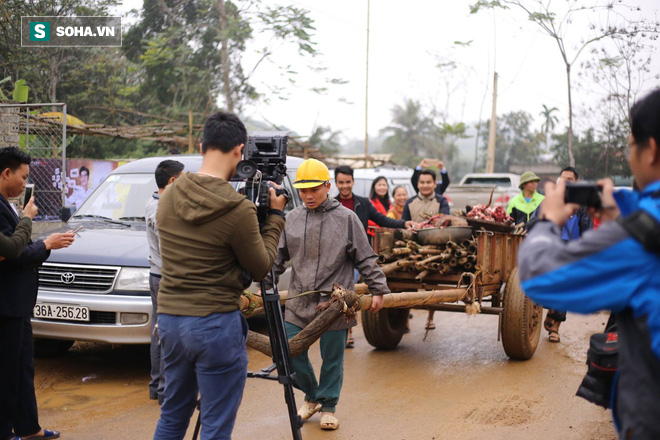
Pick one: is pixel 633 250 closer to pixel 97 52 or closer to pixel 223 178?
pixel 223 178

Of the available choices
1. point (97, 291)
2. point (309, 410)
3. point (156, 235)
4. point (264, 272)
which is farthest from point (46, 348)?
point (264, 272)

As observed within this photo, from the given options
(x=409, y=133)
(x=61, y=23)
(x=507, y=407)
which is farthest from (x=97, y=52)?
(x=409, y=133)

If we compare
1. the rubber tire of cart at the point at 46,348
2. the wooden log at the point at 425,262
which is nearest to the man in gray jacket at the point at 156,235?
the rubber tire of cart at the point at 46,348

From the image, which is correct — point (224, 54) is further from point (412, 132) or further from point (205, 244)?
point (412, 132)

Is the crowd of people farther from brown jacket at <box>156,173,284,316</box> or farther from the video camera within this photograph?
the video camera

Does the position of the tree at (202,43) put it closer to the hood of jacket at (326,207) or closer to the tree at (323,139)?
the tree at (323,139)

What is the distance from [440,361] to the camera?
7223 millimetres

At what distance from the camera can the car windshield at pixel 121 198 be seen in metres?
7.23

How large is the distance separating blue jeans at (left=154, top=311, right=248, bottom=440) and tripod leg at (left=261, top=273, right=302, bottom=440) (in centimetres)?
77

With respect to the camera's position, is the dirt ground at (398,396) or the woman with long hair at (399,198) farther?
the woman with long hair at (399,198)

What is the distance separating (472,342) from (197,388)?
5.61m

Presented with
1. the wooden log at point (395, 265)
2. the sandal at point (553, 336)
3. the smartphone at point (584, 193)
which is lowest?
the sandal at point (553, 336)

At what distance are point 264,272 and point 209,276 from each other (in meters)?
0.27

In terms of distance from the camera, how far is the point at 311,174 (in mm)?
5000
